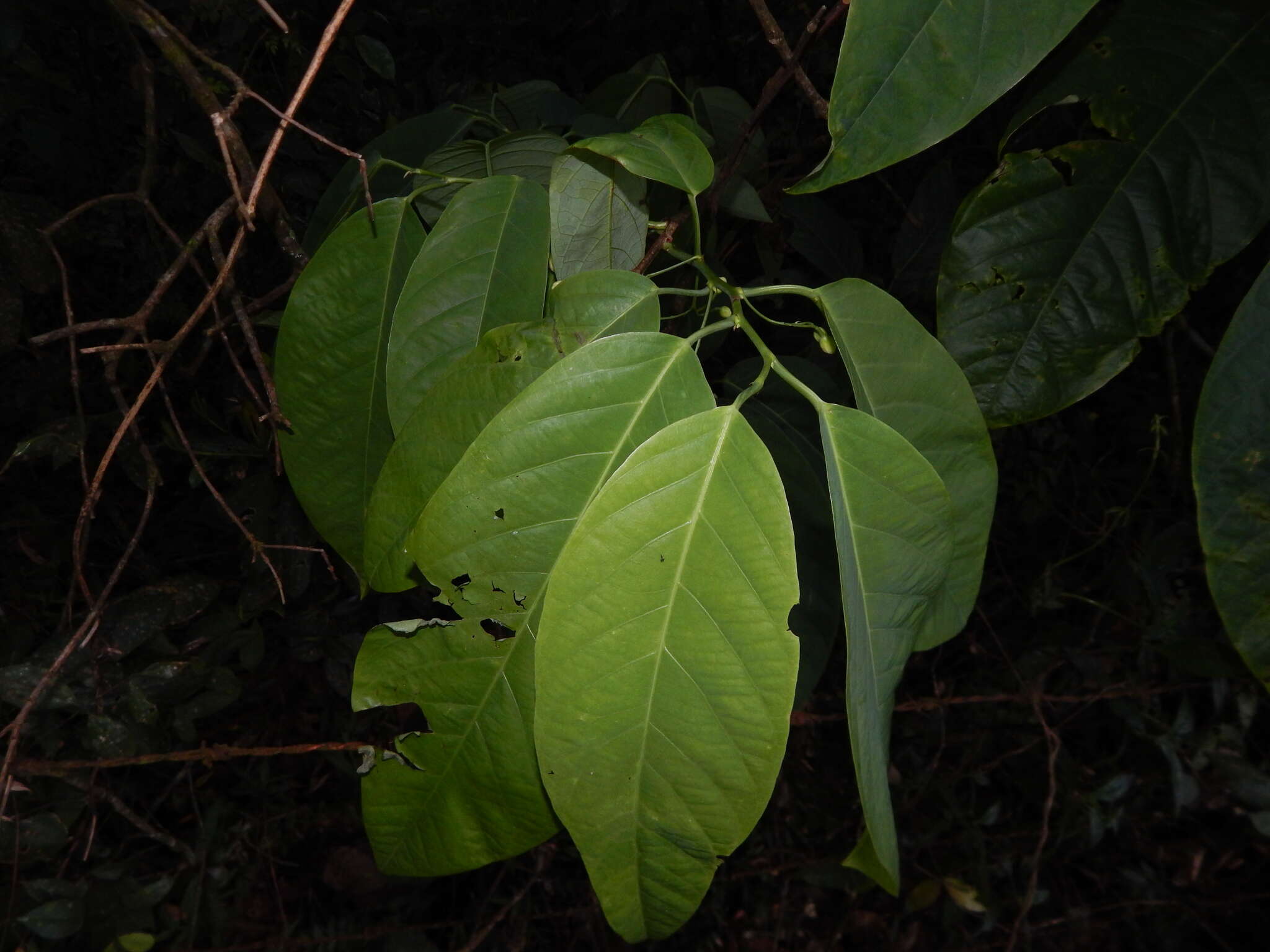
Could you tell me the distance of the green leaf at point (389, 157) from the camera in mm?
797

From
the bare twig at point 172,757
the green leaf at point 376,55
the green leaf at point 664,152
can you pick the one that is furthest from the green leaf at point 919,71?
the green leaf at point 376,55

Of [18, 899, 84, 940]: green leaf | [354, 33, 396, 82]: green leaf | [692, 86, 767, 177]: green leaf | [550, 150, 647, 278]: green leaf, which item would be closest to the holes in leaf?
[550, 150, 647, 278]: green leaf

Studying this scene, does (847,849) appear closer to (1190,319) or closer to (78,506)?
(1190,319)

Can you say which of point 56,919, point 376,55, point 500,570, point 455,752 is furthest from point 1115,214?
point 56,919

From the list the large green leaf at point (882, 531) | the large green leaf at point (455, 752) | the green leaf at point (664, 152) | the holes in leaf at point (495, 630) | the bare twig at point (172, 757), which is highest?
the green leaf at point (664, 152)

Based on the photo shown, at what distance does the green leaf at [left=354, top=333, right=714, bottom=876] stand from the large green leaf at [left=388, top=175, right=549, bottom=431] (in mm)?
143

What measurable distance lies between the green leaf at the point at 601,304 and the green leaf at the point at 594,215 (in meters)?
0.08

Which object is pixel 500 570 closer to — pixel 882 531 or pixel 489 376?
pixel 489 376

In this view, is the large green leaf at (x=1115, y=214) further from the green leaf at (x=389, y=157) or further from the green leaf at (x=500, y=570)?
the green leaf at (x=389, y=157)

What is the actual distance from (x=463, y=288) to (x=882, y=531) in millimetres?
385

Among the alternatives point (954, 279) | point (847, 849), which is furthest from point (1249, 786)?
point (954, 279)

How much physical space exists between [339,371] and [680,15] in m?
0.98

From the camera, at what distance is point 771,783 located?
0.49 meters

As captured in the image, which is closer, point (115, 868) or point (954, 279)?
point (954, 279)
